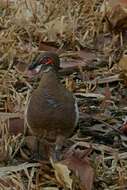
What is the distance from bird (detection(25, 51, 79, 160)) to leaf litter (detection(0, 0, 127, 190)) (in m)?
0.13

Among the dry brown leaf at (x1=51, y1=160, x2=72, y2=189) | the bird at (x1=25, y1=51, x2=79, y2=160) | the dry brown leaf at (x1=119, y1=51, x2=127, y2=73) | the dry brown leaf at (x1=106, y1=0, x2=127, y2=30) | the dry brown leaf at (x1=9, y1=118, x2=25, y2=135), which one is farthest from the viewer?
the dry brown leaf at (x1=106, y1=0, x2=127, y2=30)

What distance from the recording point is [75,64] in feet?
14.5

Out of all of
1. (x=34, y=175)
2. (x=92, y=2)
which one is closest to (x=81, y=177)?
(x=34, y=175)

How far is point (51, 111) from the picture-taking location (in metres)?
3.20

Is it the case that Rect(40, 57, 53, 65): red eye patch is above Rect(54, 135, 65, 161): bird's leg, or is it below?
above

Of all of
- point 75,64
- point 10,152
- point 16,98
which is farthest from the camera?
point 75,64

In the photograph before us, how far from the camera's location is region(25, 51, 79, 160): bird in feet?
10.5

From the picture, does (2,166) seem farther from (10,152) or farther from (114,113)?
(114,113)

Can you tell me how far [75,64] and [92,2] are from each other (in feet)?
2.94

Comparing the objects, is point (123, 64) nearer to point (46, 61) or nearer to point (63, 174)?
point (46, 61)

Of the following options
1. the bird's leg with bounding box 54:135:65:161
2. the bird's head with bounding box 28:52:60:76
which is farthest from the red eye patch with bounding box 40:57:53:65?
the bird's leg with bounding box 54:135:65:161

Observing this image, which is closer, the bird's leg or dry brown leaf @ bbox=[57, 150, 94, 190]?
dry brown leaf @ bbox=[57, 150, 94, 190]

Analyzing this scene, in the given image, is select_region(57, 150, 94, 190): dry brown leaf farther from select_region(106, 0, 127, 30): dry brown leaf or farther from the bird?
select_region(106, 0, 127, 30): dry brown leaf

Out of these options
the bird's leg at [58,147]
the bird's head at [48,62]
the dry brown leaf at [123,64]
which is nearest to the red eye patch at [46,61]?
the bird's head at [48,62]
